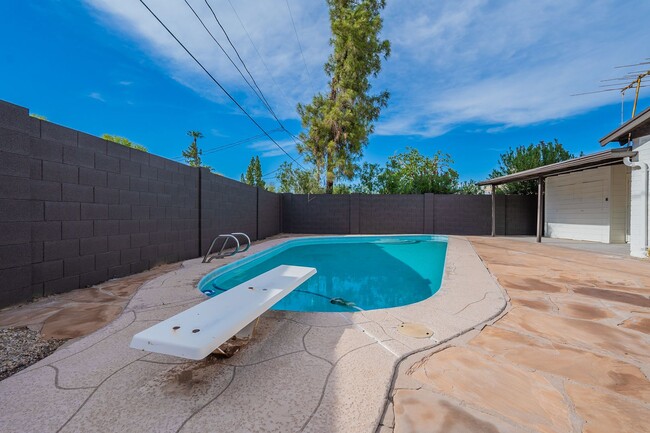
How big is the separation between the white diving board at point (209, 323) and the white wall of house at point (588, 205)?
10.3m

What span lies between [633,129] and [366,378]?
839 centimetres

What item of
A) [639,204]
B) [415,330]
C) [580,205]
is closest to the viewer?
[415,330]

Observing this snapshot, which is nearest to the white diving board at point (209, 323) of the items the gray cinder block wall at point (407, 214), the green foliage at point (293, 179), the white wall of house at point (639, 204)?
the white wall of house at point (639, 204)

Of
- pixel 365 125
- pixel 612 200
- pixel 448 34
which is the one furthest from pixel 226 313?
pixel 365 125

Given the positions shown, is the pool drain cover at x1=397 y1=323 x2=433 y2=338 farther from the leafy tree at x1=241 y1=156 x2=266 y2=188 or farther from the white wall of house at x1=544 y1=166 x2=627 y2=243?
the leafy tree at x1=241 y1=156 x2=266 y2=188

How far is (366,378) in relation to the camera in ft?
→ 4.79

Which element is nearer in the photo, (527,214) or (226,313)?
(226,313)

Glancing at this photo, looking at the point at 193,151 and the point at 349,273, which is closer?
the point at 349,273

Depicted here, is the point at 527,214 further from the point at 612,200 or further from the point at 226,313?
the point at 226,313

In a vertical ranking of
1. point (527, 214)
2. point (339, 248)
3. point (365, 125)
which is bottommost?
point (339, 248)

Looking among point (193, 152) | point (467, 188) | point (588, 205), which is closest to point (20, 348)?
point (588, 205)

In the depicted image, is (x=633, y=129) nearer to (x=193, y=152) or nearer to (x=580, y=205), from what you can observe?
(x=580, y=205)

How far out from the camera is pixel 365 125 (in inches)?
525

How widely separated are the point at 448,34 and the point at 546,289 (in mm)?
7380
